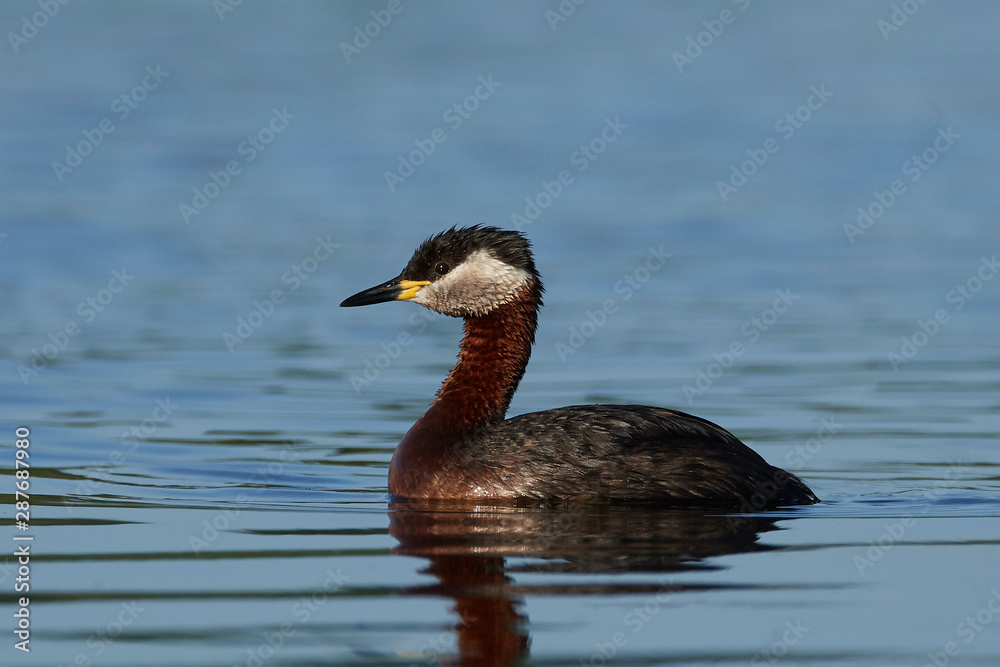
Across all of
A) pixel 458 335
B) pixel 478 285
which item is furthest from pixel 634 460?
pixel 458 335

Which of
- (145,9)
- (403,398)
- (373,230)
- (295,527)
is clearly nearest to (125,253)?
(373,230)

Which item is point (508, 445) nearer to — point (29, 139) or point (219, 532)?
point (219, 532)

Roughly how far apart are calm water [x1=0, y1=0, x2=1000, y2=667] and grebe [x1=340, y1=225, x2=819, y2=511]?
0.91 ft

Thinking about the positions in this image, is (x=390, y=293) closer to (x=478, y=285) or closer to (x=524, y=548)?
(x=478, y=285)

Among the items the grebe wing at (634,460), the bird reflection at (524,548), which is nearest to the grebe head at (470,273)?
the grebe wing at (634,460)

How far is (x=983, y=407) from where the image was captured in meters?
14.5

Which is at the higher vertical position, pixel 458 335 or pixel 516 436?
pixel 516 436

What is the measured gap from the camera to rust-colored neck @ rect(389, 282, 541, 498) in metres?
11.4

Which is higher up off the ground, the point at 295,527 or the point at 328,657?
the point at 328,657

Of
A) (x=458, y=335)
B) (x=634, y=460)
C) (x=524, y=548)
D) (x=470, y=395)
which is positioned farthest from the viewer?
(x=458, y=335)

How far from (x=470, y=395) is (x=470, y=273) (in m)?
0.85

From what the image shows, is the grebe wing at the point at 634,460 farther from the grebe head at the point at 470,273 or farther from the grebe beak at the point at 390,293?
the grebe beak at the point at 390,293

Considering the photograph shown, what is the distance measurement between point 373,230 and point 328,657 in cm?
1702

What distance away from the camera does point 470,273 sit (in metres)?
11.9
